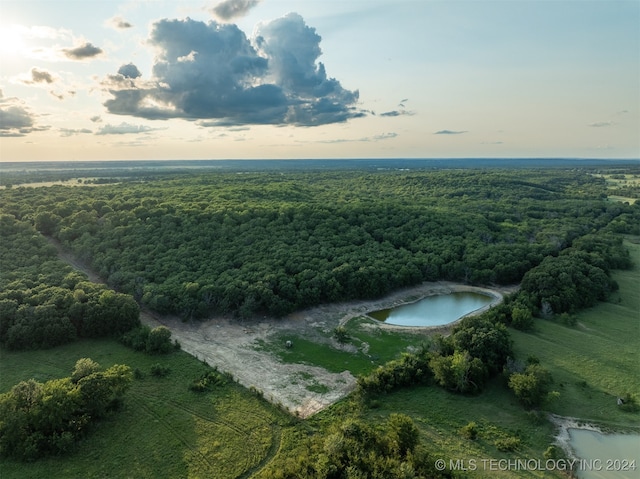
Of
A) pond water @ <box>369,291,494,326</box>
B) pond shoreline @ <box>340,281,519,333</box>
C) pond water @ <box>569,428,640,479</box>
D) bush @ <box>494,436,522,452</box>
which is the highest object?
pond shoreline @ <box>340,281,519,333</box>

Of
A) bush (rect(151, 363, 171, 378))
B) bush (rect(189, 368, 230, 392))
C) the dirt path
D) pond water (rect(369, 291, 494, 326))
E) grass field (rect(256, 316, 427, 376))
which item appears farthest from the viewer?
pond water (rect(369, 291, 494, 326))

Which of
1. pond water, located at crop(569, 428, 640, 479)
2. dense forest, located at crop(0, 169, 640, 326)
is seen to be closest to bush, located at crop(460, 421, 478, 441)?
pond water, located at crop(569, 428, 640, 479)

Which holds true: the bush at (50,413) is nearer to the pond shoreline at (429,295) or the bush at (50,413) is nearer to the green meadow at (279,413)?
the green meadow at (279,413)

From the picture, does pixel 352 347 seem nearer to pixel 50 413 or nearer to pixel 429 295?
pixel 429 295

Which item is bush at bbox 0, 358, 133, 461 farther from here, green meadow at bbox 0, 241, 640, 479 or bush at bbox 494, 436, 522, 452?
bush at bbox 494, 436, 522, 452

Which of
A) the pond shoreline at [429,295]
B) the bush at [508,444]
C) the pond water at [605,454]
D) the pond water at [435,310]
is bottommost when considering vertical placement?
the pond water at [605,454]

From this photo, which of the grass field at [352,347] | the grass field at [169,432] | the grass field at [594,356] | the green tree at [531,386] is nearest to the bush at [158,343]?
the grass field at [169,432]
